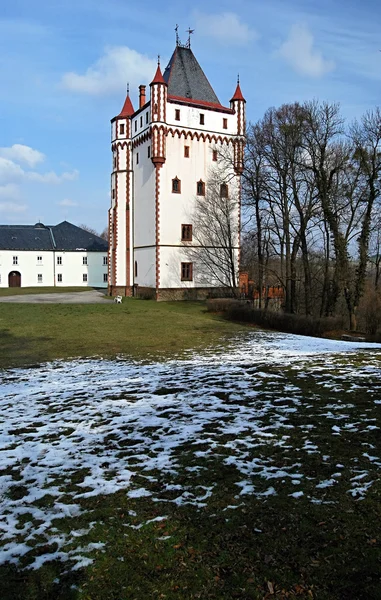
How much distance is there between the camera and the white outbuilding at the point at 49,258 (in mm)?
63688

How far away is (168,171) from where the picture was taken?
37438mm

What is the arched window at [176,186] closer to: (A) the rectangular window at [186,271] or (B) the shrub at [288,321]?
(A) the rectangular window at [186,271]

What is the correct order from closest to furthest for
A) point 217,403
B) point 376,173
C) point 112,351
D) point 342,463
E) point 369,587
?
point 369,587 → point 342,463 → point 217,403 → point 112,351 → point 376,173

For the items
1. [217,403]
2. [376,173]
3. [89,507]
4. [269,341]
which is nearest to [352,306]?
[376,173]

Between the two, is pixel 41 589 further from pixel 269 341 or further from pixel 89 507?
pixel 269 341

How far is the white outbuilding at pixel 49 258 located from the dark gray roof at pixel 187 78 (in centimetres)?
3147

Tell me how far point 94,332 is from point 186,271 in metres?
20.7

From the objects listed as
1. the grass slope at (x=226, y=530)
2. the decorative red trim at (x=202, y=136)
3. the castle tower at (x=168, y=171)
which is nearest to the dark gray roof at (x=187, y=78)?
the castle tower at (x=168, y=171)

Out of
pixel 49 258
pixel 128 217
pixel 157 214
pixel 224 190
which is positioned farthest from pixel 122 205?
pixel 49 258

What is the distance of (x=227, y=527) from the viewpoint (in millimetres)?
4309

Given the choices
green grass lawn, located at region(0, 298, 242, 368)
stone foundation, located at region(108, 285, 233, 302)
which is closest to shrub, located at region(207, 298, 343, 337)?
green grass lawn, located at region(0, 298, 242, 368)

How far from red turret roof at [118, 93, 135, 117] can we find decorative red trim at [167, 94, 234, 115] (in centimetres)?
602

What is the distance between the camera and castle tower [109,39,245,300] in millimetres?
37094

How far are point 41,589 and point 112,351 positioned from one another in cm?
1109
